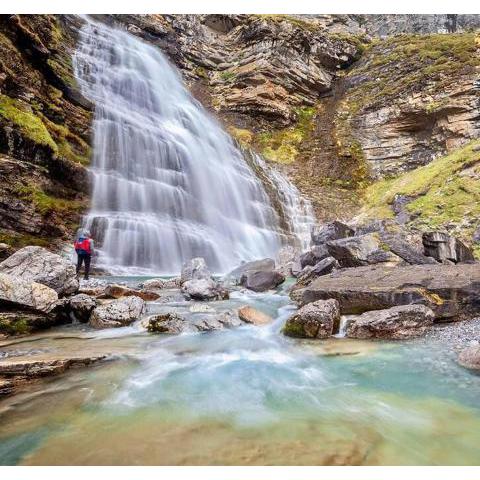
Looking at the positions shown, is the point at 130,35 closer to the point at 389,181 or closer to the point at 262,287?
the point at 389,181

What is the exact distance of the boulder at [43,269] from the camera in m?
7.62

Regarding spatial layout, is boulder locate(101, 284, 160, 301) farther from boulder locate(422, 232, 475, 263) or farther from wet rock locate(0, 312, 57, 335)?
boulder locate(422, 232, 475, 263)

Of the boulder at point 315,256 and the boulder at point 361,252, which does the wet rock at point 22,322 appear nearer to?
the boulder at point 361,252

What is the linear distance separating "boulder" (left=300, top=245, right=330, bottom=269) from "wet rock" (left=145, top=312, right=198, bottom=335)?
6.01 meters

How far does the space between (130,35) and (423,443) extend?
37173 millimetres

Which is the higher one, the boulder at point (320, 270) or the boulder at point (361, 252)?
the boulder at point (361, 252)

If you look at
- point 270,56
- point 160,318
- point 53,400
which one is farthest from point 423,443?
point 270,56

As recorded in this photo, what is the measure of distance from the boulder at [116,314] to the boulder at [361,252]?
581cm

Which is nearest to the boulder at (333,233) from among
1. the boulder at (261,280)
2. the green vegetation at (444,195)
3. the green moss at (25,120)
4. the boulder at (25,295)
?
the boulder at (261,280)

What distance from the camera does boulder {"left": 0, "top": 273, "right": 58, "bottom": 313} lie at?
625 cm

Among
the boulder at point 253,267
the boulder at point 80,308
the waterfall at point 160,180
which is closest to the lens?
the boulder at point 80,308

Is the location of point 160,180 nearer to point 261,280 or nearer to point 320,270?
point 261,280

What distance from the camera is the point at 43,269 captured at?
25.5ft
